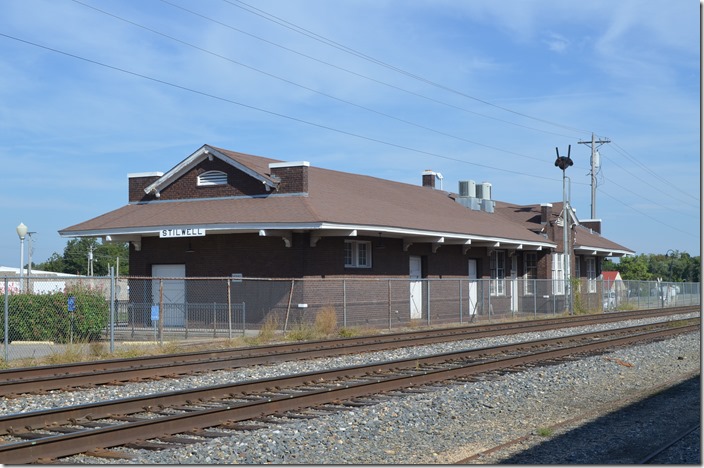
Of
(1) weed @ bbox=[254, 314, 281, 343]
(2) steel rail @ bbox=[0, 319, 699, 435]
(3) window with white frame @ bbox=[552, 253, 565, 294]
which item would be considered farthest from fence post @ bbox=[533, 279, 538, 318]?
(2) steel rail @ bbox=[0, 319, 699, 435]

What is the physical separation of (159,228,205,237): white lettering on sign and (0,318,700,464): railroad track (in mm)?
12737

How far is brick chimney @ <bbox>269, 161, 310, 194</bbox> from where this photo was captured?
3009cm

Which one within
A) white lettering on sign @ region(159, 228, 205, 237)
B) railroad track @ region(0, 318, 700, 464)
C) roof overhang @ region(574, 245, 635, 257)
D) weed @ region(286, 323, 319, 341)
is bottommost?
weed @ region(286, 323, 319, 341)

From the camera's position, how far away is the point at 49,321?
24.0 metres

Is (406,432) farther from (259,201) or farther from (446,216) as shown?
(446,216)

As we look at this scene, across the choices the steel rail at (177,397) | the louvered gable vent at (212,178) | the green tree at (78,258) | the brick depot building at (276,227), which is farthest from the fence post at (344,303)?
the green tree at (78,258)

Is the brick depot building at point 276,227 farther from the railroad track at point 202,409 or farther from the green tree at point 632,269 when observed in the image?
the green tree at point 632,269

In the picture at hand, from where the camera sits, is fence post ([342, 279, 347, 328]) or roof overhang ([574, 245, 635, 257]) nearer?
fence post ([342, 279, 347, 328])

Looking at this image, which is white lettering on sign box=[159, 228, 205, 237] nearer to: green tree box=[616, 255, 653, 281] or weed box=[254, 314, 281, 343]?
weed box=[254, 314, 281, 343]

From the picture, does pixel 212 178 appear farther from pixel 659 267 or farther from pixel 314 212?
pixel 659 267

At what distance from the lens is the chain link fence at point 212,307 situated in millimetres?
23672

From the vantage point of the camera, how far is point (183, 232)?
28812mm

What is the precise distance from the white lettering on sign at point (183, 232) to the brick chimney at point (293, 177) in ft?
11.6

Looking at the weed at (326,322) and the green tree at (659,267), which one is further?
the green tree at (659,267)
